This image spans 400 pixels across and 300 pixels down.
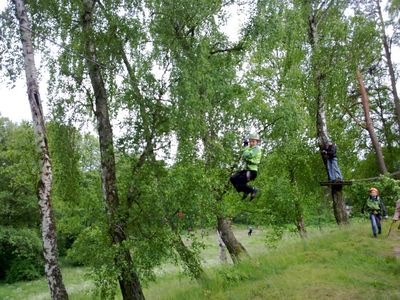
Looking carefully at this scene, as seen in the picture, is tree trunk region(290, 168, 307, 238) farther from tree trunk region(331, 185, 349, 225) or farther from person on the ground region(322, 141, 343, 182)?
person on the ground region(322, 141, 343, 182)

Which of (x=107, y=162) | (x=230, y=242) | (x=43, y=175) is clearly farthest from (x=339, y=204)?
(x=43, y=175)

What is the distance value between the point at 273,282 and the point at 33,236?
2363 cm

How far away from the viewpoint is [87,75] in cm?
993

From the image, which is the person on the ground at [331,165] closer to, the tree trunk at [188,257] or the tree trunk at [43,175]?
the tree trunk at [188,257]

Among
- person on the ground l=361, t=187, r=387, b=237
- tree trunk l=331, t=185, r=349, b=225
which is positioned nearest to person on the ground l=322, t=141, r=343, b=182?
tree trunk l=331, t=185, r=349, b=225

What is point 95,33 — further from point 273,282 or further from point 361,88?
point 361,88

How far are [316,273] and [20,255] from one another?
Result: 24.8 metres

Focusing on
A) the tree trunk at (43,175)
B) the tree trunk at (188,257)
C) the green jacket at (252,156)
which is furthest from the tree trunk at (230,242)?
the tree trunk at (43,175)

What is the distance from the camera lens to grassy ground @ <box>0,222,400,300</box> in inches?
342

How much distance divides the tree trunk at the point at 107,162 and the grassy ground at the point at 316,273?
1.95 ft

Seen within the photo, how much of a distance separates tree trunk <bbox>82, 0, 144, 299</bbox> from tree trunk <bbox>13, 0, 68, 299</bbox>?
122cm

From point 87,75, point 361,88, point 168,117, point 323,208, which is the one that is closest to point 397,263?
point 168,117

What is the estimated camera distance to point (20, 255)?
28.4 m

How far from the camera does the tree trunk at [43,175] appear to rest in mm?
8344
